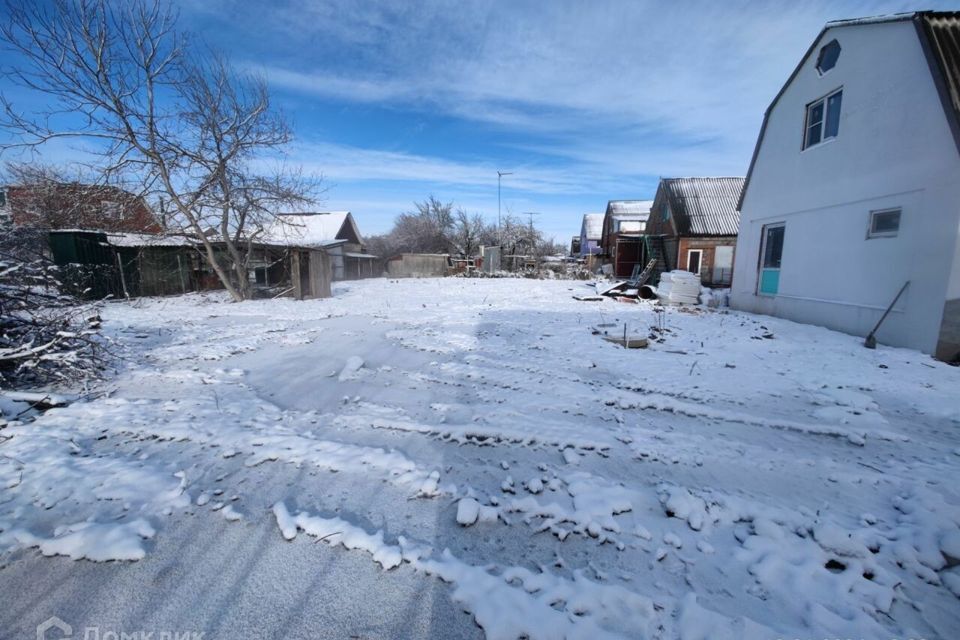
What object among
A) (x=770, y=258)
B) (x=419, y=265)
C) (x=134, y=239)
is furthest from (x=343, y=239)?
(x=770, y=258)

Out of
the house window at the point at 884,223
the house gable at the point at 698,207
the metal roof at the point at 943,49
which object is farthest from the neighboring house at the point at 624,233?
the metal roof at the point at 943,49

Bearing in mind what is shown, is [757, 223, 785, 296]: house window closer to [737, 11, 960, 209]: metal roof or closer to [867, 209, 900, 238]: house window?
[867, 209, 900, 238]: house window

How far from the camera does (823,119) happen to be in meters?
8.52

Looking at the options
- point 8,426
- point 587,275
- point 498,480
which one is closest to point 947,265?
point 498,480

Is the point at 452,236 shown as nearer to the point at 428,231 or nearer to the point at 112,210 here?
the point at 428,231

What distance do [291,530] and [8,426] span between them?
305 cm

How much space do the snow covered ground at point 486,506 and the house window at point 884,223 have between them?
3103 millimetres

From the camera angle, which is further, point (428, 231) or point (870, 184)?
point (428, 231)

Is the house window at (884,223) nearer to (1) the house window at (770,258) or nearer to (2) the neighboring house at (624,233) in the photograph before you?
(1) the house window at (770,258)

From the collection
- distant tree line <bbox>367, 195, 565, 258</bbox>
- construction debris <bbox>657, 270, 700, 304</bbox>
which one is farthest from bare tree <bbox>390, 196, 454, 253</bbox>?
construction debris <bbox>657, 270, 700, 304</bbox>

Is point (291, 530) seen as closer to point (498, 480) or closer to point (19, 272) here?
point (498, 480)

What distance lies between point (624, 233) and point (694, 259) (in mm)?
9066

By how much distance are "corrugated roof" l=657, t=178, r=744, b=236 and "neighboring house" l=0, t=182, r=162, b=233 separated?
22405mm

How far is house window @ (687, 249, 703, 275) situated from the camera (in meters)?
18.9
